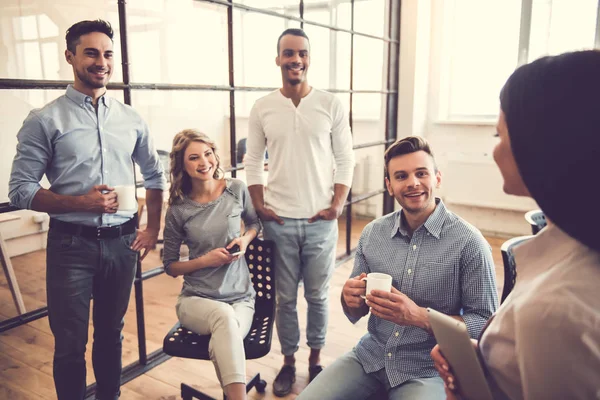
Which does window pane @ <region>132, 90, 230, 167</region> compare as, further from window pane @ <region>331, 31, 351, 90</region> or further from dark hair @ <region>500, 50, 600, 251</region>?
dark hair @ <region>500, 50, 600, 251</region>

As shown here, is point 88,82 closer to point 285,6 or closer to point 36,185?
point 36,185

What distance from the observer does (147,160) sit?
1882 mm

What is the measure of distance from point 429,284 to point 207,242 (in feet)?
2.82

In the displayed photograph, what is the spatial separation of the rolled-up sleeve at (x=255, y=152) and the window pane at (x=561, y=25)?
3130mm

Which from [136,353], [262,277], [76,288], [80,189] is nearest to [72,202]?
[80,189]

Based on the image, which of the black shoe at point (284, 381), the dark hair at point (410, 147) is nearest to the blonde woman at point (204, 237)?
the black shoe at point (284, 381)

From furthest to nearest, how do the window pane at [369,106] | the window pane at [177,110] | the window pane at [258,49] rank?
the window pane at [369,106] < the window pane at [177,110] < the window pane at [258,49]

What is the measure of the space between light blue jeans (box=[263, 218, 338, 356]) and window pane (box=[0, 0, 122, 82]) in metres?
0.99

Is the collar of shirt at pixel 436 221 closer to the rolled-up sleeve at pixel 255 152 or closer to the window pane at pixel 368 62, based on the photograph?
the rolled-up sleeve at pixel 255 152

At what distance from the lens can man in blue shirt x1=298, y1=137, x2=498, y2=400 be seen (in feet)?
4.14

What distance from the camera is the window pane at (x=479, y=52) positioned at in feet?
14.7

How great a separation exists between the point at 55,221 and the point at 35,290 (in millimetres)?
1397

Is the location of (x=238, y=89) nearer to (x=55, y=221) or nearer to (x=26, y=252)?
(x=55, y=221)

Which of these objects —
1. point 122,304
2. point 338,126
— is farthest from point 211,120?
point 122,304
